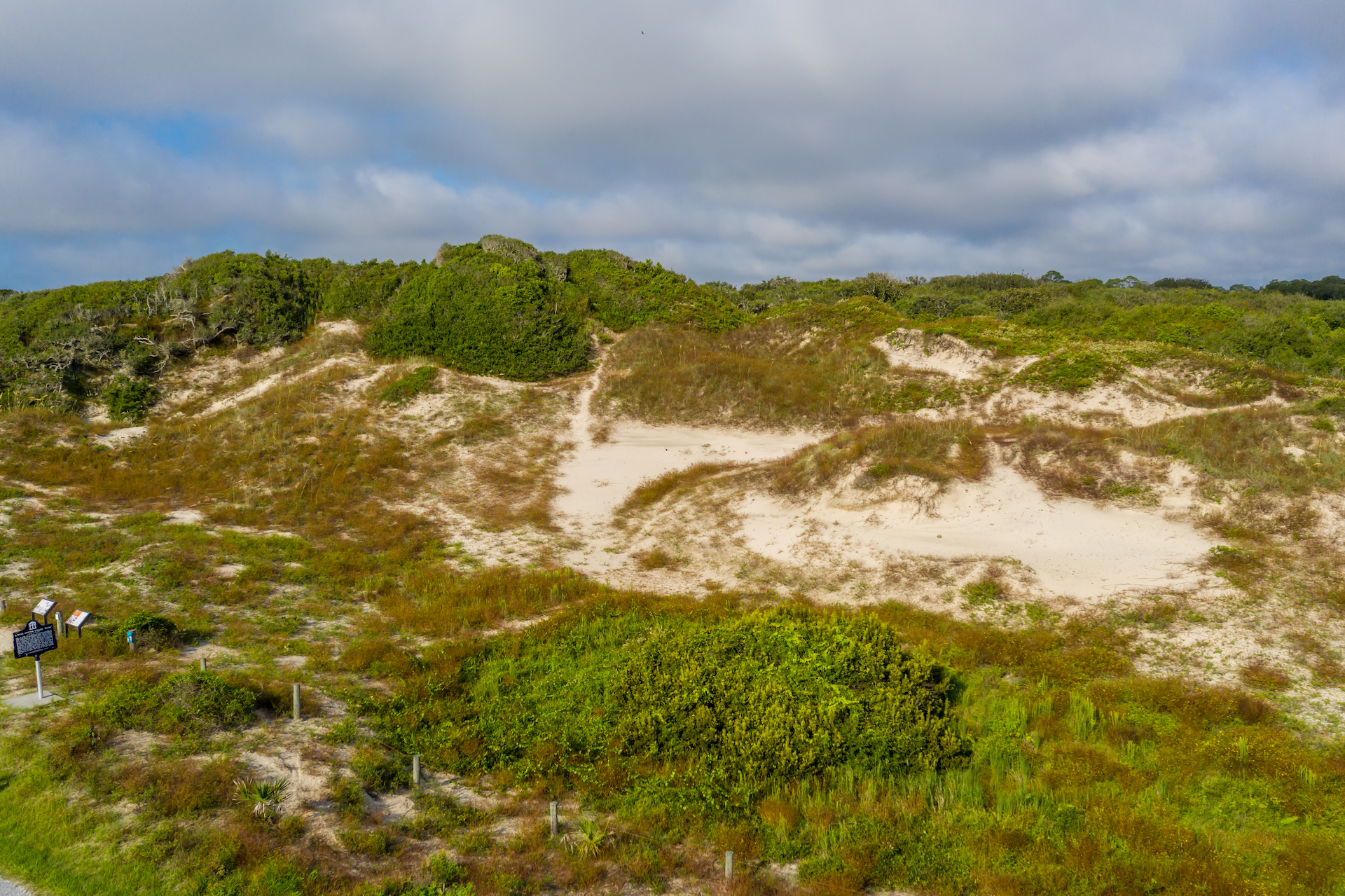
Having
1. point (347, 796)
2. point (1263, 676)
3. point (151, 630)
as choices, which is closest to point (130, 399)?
point (151, 630)

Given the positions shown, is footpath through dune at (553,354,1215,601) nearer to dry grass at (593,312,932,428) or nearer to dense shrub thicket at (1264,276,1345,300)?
dry grass at (593,312,932,428)

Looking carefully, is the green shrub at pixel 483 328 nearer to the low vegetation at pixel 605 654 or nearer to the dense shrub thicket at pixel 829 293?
the low vegetation at pixel 605 654

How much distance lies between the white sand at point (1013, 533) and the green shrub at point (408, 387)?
17865 millimetres

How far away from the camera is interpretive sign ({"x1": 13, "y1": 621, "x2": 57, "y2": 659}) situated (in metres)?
10.1

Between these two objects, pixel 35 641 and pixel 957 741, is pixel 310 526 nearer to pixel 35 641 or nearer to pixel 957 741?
pixel 35 641

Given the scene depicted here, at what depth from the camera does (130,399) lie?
28.9 m

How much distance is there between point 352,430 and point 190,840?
21.9 metres

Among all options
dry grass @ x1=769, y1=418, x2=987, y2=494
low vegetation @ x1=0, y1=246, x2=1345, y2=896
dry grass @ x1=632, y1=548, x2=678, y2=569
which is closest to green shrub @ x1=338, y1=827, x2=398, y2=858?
low vegetation @ x1=0, y1=246, x2=1345, y2=896

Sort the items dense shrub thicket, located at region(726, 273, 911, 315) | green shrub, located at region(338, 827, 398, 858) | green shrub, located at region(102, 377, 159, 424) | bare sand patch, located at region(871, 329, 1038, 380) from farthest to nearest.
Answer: dense shrub thicket, located at region(726, 273, 911, 315), bare sand patch, located at region(871, 329, 1038, 380), green shrub, located at region(102, 377, 159, 424), green shrub, located at region(338, 827, 398, 858)

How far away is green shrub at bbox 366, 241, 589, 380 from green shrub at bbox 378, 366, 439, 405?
9.13 ft

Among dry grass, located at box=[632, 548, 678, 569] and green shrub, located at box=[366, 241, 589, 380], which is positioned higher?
green shrub, located at box=[366, 241, 589, 380]

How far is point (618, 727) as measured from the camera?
33.9 feet

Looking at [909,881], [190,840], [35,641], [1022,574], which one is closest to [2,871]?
[190,840]

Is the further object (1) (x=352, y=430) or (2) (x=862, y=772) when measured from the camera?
(1) (x=352, y=430)
